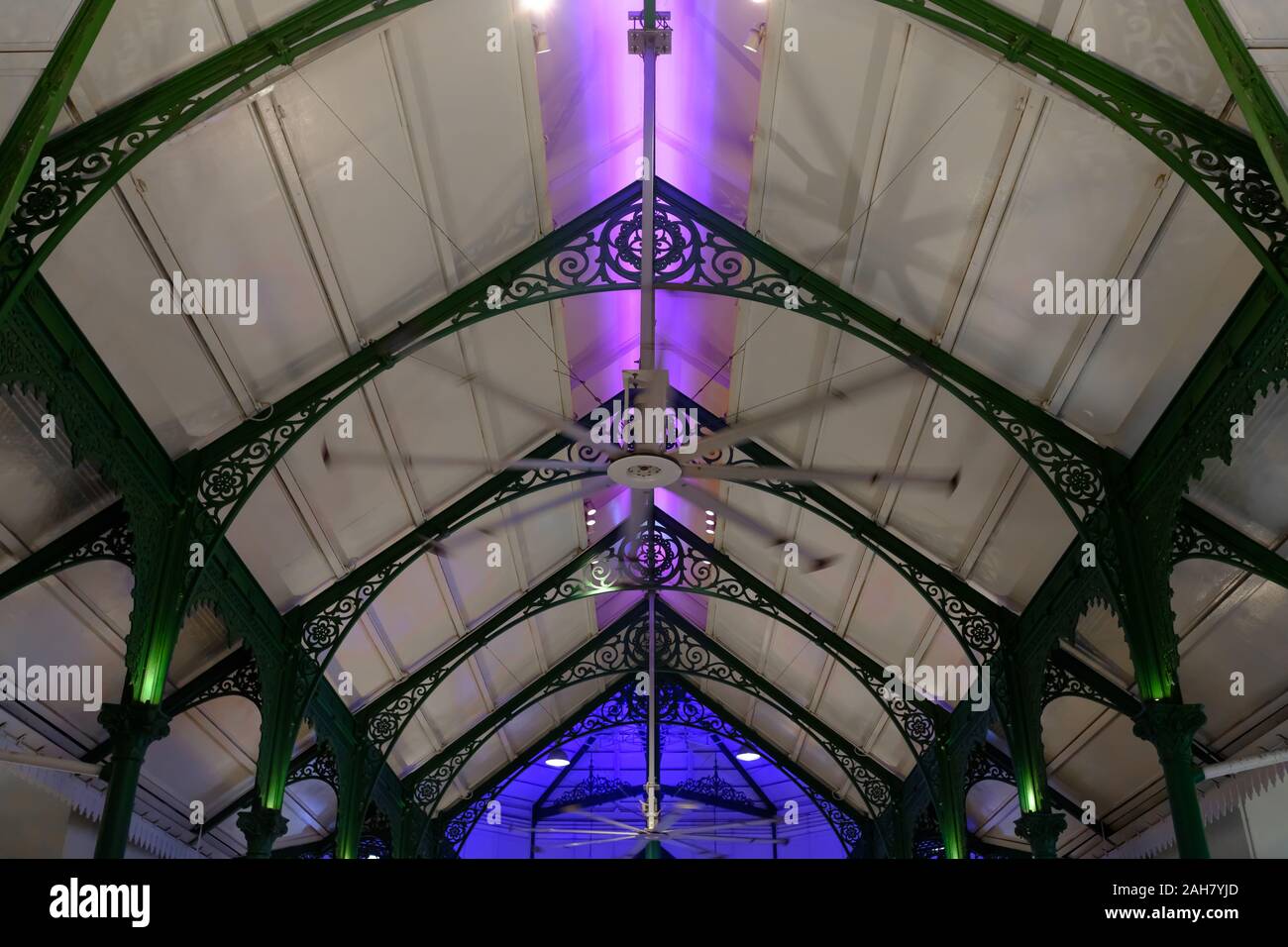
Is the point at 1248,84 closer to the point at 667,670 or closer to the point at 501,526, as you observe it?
the point at 501,526

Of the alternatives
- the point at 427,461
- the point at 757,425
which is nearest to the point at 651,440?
the point at 757,425

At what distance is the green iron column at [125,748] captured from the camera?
767cm

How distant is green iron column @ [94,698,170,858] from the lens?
7.67 meters

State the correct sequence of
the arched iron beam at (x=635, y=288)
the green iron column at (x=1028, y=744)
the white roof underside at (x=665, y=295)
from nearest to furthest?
the white roof underside at (x=665, y=295) < the arched iron beam at (x=635, y=288) < the green iron column at (x=1028, y=744)

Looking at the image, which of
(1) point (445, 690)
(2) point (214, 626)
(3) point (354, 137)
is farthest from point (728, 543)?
(3) point (354, 137)

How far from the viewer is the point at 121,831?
7641 millimetres

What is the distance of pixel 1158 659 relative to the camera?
7906 mm

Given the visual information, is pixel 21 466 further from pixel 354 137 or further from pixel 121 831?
pixel 354 137

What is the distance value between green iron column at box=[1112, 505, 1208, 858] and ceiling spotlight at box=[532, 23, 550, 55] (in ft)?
17.5

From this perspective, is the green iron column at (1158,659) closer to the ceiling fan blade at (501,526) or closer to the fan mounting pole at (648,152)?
the fan mounting pole at (648,152)

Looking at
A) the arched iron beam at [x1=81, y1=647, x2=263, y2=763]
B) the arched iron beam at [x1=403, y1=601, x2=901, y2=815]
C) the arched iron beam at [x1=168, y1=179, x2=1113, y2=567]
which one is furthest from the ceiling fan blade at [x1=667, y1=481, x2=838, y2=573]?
the arched iron beam at [x1=81, y1=647, x2=263, y2=763]

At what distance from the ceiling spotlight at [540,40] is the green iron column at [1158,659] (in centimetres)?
535

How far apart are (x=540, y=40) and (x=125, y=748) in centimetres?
567

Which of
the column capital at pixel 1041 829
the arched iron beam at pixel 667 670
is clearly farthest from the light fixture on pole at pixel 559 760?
the column capital at pixel 1041 829
